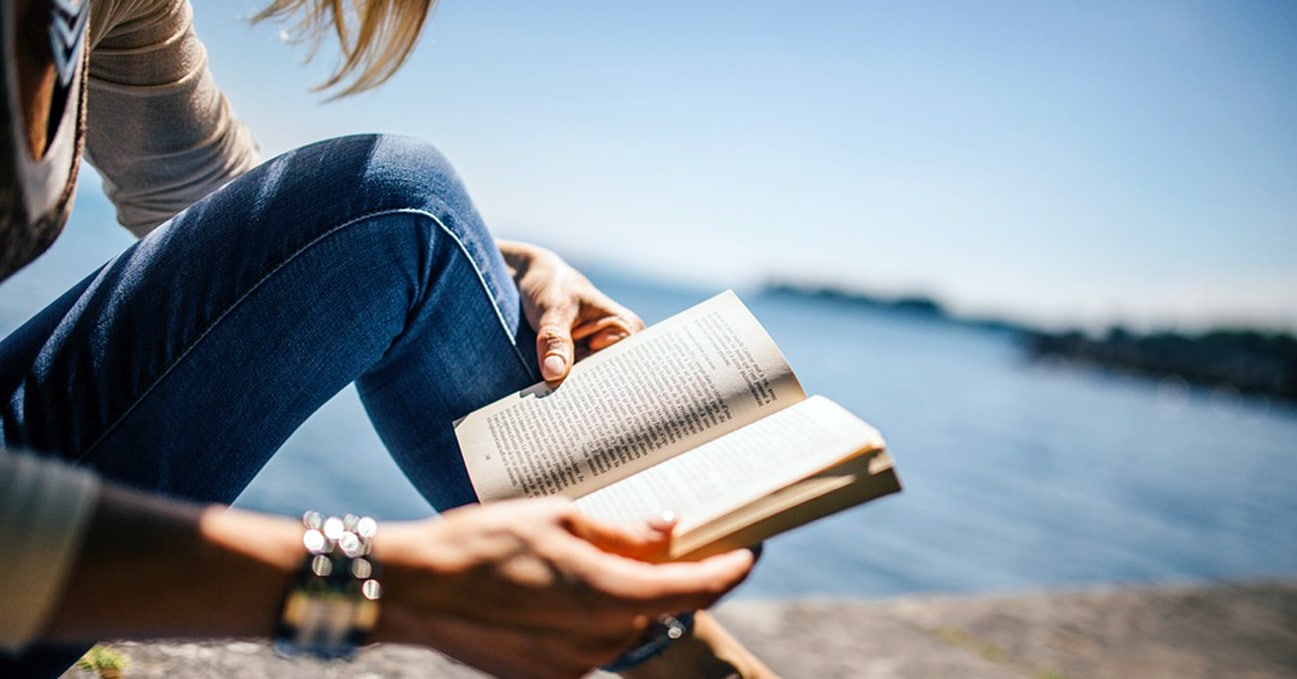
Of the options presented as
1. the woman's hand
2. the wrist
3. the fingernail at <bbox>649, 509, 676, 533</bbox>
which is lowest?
the wrist

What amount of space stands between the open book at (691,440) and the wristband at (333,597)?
0.71 ft

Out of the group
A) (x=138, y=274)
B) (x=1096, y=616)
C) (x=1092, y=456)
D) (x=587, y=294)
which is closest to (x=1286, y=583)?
(x=1096, y=616)

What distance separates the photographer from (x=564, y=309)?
1.00m

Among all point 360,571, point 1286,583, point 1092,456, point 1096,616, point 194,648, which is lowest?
point 1092,456

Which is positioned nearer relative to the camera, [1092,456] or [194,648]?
[194,648]

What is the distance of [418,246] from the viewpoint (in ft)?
2.86

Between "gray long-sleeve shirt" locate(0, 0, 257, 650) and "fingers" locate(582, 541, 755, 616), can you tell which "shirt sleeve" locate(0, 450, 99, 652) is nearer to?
"gray long-sleeve shirt" locate(0, 0, 257, 650)

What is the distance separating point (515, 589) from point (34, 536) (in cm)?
28

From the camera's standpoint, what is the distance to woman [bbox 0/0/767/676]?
492 millimetres

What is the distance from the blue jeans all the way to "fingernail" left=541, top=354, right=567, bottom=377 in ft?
0.26

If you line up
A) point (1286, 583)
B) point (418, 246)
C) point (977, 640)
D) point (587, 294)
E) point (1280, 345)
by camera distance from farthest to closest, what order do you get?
1. point (1280, 345)
2. point (1286, 583)
3. point (977, 640)
4. point (587, 294)
5. point (418, 246)

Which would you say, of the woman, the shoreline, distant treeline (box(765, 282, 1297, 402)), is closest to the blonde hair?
the woman

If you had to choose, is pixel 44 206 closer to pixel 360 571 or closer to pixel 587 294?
pixel 360 571

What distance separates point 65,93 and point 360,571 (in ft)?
1.44
